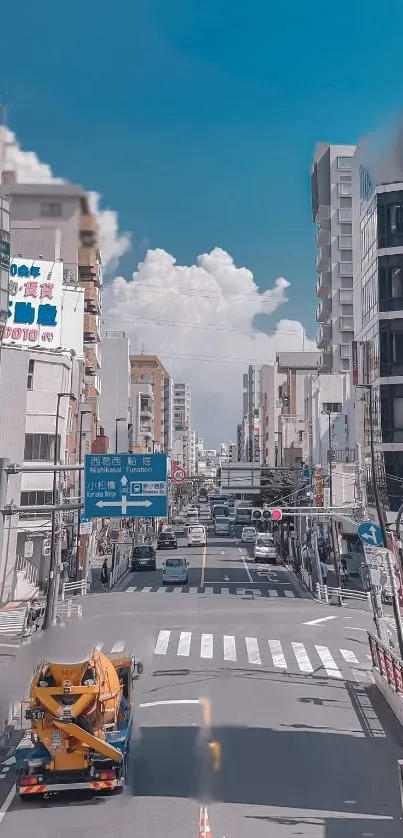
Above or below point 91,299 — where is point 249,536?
below

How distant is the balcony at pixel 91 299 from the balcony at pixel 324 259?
2644cm

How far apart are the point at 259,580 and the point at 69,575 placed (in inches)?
482

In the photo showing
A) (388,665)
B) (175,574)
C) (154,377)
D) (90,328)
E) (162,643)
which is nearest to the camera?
(388,665)

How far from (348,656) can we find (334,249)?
64.8 metres

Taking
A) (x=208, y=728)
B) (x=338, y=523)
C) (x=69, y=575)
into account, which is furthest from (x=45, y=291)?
(x=208, y=728)

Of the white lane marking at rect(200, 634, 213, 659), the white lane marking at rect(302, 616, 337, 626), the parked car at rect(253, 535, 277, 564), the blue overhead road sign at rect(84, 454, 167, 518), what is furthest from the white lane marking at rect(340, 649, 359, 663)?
the parked car at rect(253, 535, 277, 564)

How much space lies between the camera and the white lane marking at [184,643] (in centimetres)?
2939

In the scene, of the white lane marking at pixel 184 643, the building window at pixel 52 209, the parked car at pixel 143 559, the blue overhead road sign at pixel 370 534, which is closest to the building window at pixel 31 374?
the parked car at pixel 143 559

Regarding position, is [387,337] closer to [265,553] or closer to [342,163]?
[265,553]

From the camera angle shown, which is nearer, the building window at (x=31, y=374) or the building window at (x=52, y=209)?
the building window at (x=52, y=209)

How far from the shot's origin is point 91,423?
6981 centimetres

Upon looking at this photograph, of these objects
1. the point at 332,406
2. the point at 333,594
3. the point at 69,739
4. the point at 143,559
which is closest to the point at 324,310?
the point at 332,406

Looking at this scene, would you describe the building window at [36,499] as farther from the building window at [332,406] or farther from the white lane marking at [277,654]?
the building window at [332,406]

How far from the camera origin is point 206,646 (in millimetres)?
31141
